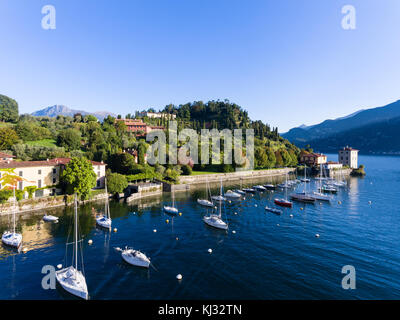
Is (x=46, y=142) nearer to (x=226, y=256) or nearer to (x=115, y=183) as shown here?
(x=115, y=183)

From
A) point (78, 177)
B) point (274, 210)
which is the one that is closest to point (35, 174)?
point (78, 177)

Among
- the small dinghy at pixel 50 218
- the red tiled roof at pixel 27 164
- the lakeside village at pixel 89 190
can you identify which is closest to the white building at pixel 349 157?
the lakeside village at pixel 89 190

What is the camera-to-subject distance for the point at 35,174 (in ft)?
209

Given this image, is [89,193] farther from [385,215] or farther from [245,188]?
[385,215]

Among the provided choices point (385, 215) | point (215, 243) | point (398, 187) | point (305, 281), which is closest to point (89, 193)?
point (215, 243)

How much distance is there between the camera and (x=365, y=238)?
151 feet

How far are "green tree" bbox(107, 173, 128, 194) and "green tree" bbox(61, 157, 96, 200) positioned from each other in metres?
7.09

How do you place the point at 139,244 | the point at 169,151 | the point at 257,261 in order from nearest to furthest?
the point at 257,261 → the point at 139,244 → the point at 169,151

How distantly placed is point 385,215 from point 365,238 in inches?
904

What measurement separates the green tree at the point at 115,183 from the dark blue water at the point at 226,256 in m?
10.1

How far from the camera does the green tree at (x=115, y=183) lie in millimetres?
72500

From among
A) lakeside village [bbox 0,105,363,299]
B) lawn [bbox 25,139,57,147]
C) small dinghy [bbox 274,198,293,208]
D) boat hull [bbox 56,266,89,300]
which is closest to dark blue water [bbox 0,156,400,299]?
boat hull [bbox 56,266,89,300]

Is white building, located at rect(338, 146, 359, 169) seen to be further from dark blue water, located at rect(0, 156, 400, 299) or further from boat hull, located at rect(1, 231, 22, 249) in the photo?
boat hull, located at rect(1, 231, 22, 249)

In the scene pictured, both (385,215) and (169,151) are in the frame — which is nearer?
(385,215)
